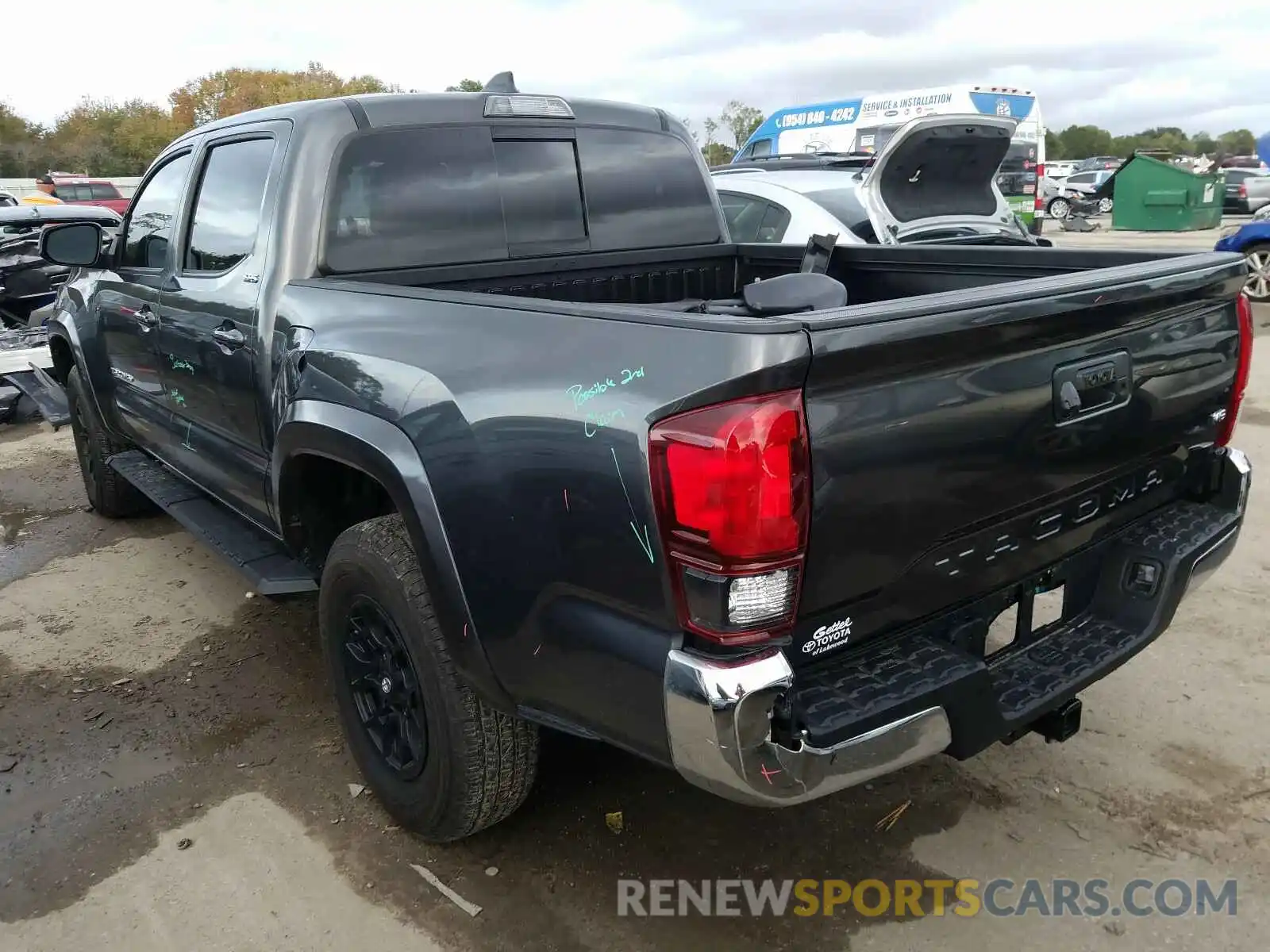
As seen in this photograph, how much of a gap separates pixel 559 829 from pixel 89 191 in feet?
104

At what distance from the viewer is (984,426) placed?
80.0 inches

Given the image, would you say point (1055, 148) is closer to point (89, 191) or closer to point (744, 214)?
point (89, 191)

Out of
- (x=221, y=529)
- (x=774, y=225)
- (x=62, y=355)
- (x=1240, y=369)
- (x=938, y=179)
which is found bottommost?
(x=221, y=529)

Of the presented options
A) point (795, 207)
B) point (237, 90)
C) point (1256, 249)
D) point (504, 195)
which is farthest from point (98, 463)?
point (237, 90)

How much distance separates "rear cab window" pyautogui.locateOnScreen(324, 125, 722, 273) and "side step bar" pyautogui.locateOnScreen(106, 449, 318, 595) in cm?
102

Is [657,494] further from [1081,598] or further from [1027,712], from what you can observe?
[1081,598]

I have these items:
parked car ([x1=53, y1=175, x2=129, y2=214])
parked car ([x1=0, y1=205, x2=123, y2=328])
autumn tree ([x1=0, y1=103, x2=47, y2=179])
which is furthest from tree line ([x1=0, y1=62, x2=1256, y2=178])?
parked car ([x1=0, y1=205, x2=123, y2=328])

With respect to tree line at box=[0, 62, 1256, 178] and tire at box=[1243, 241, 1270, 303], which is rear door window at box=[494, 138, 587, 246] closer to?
tire at box=[1243, 241, 1270, 303]

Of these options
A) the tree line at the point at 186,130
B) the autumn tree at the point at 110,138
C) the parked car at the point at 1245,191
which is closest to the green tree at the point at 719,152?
the tree line at the point at 186,130

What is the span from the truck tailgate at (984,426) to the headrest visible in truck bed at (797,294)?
1.63 ft

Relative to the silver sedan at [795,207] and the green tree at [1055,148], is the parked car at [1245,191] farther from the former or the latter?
the green tree at [1055,148]

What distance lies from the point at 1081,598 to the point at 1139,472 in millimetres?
368

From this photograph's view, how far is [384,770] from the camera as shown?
283cm

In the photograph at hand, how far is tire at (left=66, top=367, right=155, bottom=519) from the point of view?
5191 mm
